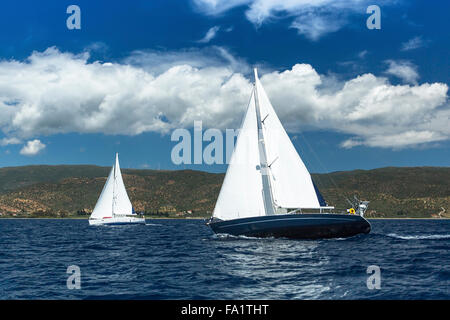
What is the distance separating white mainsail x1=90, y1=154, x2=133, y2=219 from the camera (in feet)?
286

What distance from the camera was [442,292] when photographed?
1722 cm

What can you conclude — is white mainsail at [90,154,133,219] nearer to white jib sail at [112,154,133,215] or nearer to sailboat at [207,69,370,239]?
white jib sail at [112,154,133,215]

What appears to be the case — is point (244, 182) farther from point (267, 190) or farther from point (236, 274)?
point (236, 274)

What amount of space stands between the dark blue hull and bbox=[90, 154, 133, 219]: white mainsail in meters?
53.2

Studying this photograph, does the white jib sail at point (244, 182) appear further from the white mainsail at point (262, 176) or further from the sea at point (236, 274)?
the sea at point (236, 274)

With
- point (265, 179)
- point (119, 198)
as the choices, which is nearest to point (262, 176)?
point (265, 179)

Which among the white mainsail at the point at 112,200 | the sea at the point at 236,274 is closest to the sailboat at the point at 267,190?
the sea at the point at 236,274

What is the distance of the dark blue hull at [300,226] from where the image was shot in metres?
37.6

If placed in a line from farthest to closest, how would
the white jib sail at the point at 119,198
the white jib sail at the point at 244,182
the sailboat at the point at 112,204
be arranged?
the white jib sail at the point at 119,198, the sailboat at the point at 112,204, the white jib sail at the point at 244,182

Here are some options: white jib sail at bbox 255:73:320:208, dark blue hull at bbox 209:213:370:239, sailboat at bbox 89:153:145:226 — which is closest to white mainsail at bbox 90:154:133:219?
sailboat at bbox 89:153:145:226

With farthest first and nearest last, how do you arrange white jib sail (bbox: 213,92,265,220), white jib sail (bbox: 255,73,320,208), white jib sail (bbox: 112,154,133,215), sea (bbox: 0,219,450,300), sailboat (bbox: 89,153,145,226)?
1. white jib sail (bbox: 112,154,133,215)
2. sailboat (bbox: 89,153,145,226)
3. white jib sail (bbox: 255,73,320,208)
4. white jib sail (bbox: 213,92,265,220)
5. sea (bbox: 0,219,450,300)

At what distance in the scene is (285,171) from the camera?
40.6 metres

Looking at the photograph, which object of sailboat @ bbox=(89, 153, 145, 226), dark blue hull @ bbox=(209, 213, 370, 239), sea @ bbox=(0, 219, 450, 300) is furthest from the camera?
sailboat @ bbox=(89, 153, 145, 226)
